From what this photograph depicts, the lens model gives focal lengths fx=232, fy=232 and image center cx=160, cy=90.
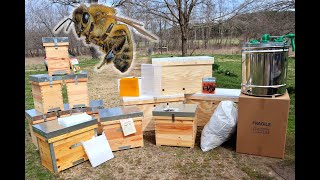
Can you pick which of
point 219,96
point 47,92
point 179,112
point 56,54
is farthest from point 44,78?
point 219,96

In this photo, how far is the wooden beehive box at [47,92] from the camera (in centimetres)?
301

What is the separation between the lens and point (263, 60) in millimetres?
2756

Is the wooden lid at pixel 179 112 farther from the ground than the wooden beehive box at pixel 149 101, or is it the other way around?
the wooden beehive box at pixel 149 101

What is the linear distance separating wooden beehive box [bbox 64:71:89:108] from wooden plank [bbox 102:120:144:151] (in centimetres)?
58

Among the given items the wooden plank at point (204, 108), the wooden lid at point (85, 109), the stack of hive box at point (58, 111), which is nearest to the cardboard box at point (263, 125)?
the wooden plank at point (204, 108)

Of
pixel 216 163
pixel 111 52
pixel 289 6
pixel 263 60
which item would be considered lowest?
pixel 216 163

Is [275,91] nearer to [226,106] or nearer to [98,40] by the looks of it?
[226,106]

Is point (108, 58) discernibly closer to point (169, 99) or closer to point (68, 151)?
point (169, 99)

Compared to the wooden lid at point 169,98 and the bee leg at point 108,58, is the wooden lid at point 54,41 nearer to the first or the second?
the wooden lid at point 169,98

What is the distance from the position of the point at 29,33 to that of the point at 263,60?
14344 mm

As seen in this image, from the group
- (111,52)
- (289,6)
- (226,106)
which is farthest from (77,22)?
(289,6)

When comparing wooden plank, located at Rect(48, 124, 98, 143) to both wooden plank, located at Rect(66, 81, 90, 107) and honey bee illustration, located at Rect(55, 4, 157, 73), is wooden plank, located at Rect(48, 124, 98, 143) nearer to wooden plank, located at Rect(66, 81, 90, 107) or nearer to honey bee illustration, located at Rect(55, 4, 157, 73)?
wooden plank, located at Rect(66, 81, 90, 107)

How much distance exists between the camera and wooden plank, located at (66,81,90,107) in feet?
10.7

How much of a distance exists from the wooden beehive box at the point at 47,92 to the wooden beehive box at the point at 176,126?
4.35ft
